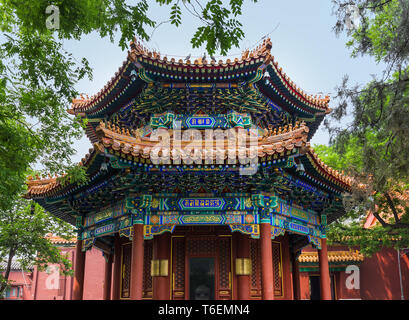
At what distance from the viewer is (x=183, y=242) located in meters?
10.5

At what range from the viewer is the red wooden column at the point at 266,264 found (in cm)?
905

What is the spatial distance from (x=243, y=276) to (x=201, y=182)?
2.68m

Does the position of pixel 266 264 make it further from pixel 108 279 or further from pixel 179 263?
pixel 108 279

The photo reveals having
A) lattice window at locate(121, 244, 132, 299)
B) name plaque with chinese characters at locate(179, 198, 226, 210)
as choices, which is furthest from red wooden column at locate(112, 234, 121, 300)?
name plaque with chinese characters at locate(179, 198, 226, 210)

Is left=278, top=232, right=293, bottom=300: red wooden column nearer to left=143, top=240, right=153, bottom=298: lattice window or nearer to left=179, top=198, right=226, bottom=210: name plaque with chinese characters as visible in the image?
left=179, top=198, right=226, bottom=210: name plaque with chinese characters

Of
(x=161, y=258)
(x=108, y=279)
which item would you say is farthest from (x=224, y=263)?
(x=108, y=279)

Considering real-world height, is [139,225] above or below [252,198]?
below

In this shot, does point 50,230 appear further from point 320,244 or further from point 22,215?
point 320,244

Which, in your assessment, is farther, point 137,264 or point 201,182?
point 201,182

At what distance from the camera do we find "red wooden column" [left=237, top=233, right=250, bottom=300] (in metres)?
9.85

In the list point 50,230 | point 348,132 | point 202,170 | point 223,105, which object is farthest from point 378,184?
point 50,230

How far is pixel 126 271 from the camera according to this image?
1139 cm

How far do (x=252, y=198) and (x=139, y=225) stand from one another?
2737mm
